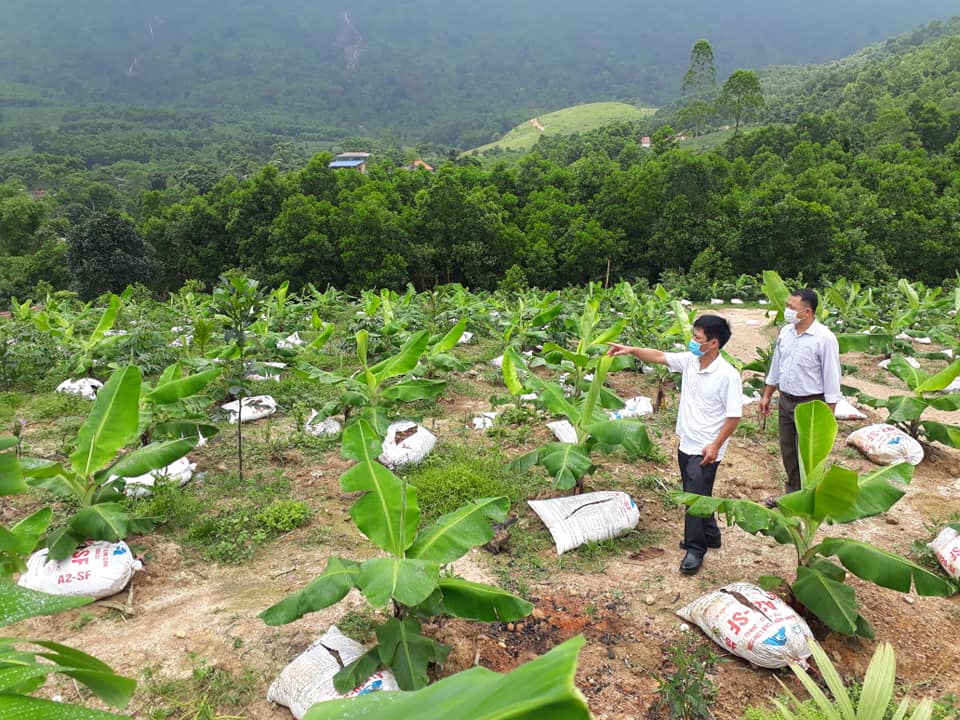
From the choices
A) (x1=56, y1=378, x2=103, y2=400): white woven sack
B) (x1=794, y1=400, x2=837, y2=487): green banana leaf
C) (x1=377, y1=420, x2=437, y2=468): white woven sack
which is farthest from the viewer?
(x1=56, y1=378, x2=103, y2=400): white woven sack

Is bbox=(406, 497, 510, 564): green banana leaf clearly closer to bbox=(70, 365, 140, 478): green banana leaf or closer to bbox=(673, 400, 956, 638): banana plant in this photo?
bbox=(673, 400, 956, 638): banana plant

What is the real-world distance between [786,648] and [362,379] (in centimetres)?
349

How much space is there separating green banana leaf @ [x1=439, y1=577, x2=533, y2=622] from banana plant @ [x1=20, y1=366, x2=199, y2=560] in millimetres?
1772

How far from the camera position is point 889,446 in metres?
4.91

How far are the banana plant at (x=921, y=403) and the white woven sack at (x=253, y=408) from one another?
5.64 meters

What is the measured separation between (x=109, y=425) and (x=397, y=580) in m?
2.10

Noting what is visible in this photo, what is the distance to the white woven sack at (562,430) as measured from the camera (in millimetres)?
5066

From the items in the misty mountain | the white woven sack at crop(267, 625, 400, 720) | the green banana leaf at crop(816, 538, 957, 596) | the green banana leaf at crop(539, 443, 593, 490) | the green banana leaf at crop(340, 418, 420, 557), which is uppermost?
the misty mountain

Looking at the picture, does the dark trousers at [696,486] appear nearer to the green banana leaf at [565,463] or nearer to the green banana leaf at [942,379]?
the green banana leaf at [565,463]

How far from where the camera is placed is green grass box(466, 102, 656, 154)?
→ 86.6 m

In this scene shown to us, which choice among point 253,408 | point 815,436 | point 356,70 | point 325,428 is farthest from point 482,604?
point 356,70

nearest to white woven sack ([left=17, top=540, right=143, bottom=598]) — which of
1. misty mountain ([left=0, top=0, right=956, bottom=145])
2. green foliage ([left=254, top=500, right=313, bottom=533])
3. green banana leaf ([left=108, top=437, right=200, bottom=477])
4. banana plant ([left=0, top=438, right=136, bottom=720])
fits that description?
green banana leaf ([left=108, top=437, right=200, bottom=477])

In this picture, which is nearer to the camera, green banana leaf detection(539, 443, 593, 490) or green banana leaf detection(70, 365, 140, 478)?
green banana leaf detection(70, 365, 140, 478)

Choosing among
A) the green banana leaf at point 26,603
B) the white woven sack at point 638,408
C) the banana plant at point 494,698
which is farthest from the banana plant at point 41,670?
the white woven sack at point 638,408
